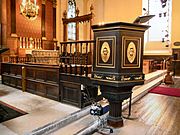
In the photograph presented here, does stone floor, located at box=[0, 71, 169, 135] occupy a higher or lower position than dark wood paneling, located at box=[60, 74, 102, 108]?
lower

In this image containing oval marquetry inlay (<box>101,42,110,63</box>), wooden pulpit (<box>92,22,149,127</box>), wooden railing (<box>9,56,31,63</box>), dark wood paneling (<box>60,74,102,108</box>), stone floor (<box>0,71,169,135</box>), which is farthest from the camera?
wooden railing (<box>9,56,31,63</box>)

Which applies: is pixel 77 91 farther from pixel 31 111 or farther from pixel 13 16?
pixel 13 16

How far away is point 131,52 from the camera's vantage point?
2.53m

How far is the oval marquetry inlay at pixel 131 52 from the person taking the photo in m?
2.50

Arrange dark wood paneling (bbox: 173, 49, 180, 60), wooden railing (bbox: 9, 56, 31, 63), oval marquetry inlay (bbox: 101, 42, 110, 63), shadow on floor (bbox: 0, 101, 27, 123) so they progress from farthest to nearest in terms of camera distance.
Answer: dark wood paneling (bbox: 173, 49, 180, 60) → wooden railing (bbox: 9, 56, 31, 63) → shadow on floor (bbox: 0, 101, 27, 123) → oval marquetry inlay (bbox: 101, 42, 110, 63)

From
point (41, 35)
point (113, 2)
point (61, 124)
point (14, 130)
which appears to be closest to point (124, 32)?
point (61, 124)

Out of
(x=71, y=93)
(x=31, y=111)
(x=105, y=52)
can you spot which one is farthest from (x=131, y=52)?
(x=31, y=111)

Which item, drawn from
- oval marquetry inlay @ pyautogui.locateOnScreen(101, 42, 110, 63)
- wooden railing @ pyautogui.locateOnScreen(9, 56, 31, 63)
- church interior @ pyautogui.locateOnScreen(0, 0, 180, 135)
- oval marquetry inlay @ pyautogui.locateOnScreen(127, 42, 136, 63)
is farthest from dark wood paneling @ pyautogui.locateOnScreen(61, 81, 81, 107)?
wooden railing @ pyautogui.locateOnScreen(9, 56, 31, 63)

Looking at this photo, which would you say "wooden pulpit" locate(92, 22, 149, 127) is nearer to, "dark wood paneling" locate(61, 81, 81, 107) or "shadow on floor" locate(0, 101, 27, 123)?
"dark wood paneling" locate(61, 81, 81, 107)

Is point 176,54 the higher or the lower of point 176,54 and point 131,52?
the higher

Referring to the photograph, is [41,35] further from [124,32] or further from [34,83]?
[124,32]

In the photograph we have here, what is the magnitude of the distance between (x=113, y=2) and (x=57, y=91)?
30.7 ft

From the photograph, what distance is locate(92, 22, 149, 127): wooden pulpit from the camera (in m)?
2.42

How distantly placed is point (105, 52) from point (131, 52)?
1.21ft
